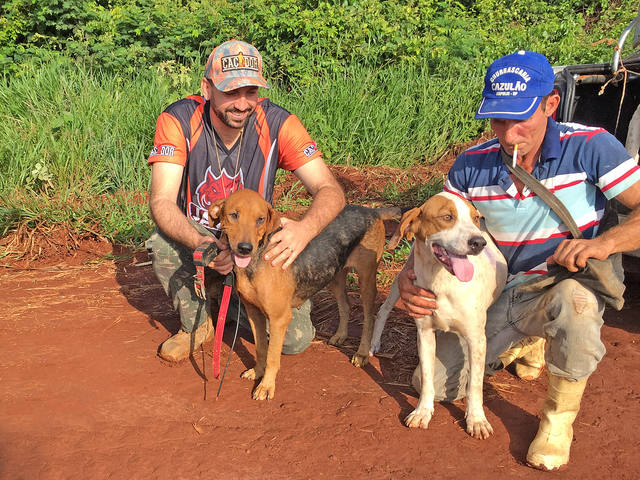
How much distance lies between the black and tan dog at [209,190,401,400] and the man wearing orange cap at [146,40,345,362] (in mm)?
279

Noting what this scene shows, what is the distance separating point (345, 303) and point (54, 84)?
6.40 meters

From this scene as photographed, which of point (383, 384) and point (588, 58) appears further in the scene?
point (588, 58)

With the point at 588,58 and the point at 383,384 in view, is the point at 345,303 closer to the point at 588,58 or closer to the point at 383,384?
the point at 383,384

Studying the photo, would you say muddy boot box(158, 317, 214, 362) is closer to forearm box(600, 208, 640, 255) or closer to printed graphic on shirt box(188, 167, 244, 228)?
printed graphic on shirt box(188, 167, 244, 228)

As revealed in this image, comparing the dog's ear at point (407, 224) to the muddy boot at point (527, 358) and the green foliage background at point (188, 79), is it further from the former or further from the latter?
the green foliage background at point (188, 79)

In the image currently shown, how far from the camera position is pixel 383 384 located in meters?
4.42

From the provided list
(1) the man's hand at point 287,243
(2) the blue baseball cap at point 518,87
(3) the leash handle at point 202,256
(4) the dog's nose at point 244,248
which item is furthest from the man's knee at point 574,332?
(3) the leash handle at point 202,256

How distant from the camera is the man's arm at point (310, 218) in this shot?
4250 millimetres

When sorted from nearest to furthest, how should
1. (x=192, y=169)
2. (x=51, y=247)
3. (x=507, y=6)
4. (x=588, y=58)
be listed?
(x=192, y=169)
(x=51, y=247)
(x=588, y=58)
(x=507, y=6)

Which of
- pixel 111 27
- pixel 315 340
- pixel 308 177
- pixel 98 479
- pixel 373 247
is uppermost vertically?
pixel 111 27

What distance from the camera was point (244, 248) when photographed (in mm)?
3918

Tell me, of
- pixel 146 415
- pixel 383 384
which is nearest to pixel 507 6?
pixel 383 384

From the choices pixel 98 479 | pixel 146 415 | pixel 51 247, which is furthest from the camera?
pixel 51 247

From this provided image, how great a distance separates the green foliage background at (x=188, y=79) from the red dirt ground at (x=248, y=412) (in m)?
2.65
